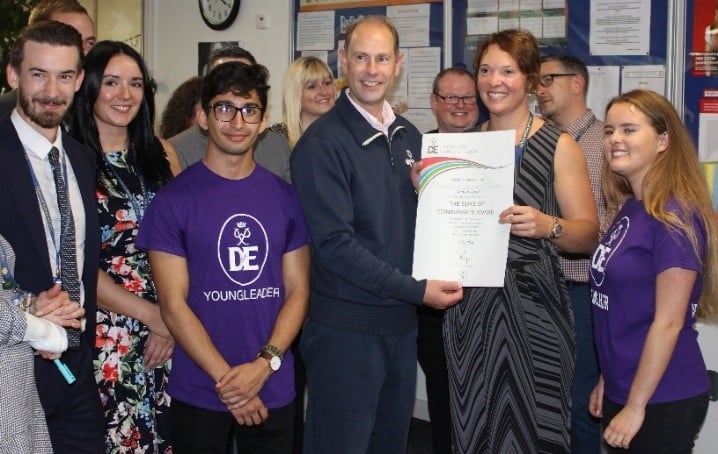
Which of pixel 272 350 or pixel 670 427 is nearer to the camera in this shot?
pixel 670 427

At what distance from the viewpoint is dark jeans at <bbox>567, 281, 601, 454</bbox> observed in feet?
11.4

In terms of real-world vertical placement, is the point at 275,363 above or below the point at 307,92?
below

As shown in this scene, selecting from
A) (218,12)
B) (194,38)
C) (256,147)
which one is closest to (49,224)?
(256,147)

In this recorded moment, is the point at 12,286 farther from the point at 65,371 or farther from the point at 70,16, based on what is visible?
the point at 70,16

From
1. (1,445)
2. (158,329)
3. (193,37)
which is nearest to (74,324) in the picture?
(1,445)

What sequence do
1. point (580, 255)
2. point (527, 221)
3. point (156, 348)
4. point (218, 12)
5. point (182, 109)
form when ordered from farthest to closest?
point (218, 12)
point (182, 109)
point (580, 255)
point (156, 348)
point (527, 221)

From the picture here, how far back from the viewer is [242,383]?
249 centimetres

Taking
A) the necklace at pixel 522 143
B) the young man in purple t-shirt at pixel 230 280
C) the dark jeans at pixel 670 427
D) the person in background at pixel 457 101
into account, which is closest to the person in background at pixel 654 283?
the dark jeans at pixel 670 427

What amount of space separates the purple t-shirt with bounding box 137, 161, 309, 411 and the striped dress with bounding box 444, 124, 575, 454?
674 millimetres

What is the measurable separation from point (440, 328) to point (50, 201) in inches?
72.4

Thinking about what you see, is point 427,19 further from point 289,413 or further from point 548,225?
point 289,413

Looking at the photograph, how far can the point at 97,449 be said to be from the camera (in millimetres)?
2416

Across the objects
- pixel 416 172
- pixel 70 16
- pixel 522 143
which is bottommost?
pixel 416 172

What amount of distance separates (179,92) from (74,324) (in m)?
2.27
